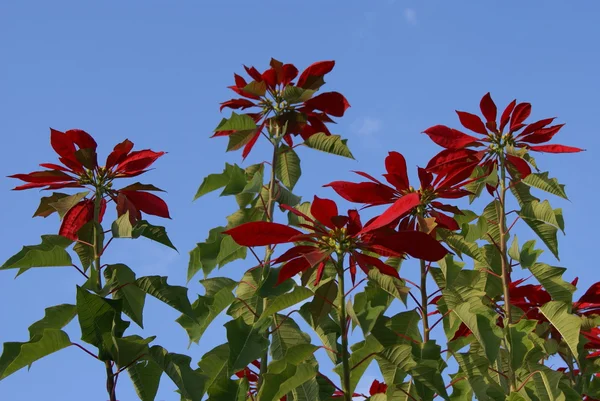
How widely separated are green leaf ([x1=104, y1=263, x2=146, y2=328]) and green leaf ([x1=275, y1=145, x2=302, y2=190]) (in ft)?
3.17

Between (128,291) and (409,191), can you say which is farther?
(409,191)

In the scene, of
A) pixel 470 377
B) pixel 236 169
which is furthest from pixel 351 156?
pixel 470 377

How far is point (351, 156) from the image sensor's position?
122 inches

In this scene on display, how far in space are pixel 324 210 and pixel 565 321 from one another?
1.04 meters

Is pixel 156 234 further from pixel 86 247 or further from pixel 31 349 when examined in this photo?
pixel 31 349

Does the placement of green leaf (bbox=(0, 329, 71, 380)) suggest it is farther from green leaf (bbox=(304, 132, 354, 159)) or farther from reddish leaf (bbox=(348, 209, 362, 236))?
green leaf (bbox=(304, 132, 354, 159))

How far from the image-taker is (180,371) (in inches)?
92.8

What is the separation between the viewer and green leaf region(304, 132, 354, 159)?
312 centimetres

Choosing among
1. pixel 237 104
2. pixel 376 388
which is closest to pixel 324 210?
pixel 237 104

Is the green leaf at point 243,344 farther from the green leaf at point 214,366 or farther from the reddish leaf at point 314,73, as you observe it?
the reddish leaf at point 314,73

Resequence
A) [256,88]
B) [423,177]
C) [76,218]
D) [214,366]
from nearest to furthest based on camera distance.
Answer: [214,366] < [76,218] < [423,177] < [256,88]

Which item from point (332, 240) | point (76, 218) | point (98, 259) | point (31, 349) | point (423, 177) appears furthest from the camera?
point (423, 177)

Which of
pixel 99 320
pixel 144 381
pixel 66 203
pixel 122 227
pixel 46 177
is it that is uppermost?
pixel 46 177

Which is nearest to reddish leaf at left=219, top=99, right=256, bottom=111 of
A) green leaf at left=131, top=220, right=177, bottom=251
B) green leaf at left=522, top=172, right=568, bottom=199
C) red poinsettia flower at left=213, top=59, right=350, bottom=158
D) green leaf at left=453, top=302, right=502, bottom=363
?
red poinsettia flower at left=213, top=59, right=350, bottom=158
